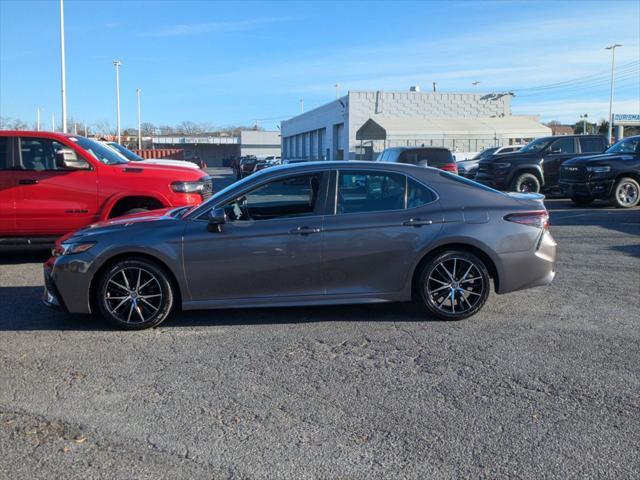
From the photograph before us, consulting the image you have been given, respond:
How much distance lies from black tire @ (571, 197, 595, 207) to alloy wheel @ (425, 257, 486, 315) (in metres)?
11.3

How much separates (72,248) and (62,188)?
345 centimetres

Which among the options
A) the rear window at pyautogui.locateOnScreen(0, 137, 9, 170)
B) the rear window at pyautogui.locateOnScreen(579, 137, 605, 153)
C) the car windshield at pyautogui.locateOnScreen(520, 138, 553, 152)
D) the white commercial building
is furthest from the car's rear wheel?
the white commercial building

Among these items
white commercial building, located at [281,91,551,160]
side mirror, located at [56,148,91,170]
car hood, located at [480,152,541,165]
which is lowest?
side mirror, located at [56,148,91,170]

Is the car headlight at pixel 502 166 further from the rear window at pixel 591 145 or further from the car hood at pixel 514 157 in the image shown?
A: the rear window at pixel 591 145

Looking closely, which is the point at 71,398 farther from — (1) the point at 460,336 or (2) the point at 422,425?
(1) the point at 460,336

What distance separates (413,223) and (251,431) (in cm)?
282

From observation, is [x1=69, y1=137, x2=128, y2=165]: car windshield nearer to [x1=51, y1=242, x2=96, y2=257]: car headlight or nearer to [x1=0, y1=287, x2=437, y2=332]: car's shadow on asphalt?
[x1=0, y1=287, x2=437, y2=332]: car's shadow on asphalt

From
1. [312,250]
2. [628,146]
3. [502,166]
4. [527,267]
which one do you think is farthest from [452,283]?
[502,166]

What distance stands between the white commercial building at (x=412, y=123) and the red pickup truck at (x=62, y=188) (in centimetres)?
2863

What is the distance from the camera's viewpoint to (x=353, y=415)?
4.01 meters

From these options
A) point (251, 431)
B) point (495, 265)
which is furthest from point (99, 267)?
point (495, 265)

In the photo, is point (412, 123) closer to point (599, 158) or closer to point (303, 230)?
point (599, 158)

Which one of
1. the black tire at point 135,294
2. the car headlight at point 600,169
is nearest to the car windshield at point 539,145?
the car headlight at point 600,169

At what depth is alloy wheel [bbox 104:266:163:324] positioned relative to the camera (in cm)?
579
